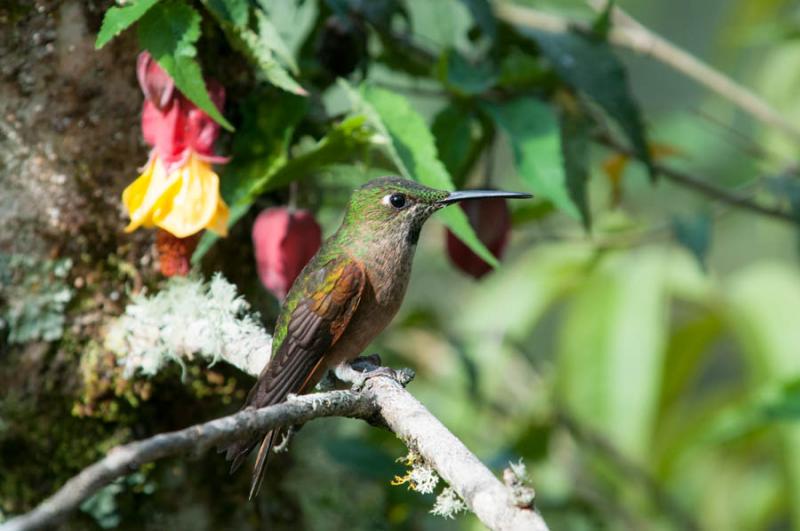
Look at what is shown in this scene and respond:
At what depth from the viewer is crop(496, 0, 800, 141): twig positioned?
2.69 metres

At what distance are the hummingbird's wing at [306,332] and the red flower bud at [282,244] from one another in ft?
0.21

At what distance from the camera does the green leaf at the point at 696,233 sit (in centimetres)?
248

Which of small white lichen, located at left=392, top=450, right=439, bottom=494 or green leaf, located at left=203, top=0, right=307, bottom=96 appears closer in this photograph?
small white lichen, located at left=392, top=450, right=439, bottom=494

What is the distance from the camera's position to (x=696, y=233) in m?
2.52

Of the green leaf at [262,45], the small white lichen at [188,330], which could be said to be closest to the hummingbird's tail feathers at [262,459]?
the small white lichen at [188,330]

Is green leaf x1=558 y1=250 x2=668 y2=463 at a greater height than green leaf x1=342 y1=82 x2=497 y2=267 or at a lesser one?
lesser

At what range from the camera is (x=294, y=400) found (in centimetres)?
133

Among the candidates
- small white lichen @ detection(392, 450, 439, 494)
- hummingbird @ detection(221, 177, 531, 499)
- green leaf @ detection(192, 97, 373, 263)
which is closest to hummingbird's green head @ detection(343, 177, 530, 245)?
hummingbird @ detection(221, 177, 531, 499)

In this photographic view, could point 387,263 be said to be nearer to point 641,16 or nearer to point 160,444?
point 160,444

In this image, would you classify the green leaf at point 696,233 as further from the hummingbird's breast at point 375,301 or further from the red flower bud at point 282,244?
the red flower bud at point 282,244

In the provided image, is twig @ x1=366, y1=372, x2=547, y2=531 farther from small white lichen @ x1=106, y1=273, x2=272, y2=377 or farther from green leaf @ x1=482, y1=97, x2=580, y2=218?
green leaf @ x1=482, y1=97, x2=580, y2=218

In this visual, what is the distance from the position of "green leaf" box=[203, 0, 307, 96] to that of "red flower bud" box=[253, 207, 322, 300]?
27cm

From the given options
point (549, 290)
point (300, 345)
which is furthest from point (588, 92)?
point (549, 290)

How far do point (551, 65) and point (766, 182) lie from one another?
0.65 m
